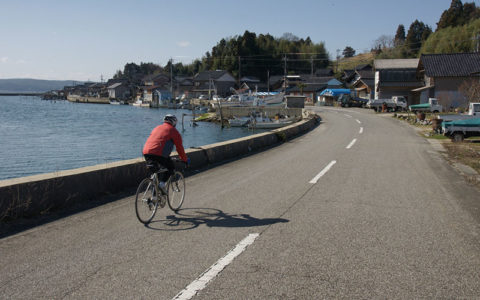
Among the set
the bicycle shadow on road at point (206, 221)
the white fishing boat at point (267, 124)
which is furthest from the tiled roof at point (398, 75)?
the bicycle shadow on road at point (206, 221)

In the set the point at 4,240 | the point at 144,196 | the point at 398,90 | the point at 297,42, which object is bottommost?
the point at 4,240

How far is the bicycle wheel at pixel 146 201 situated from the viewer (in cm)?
599

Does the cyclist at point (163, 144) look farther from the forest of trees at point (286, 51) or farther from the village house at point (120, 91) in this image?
the village house at point (120, 91)

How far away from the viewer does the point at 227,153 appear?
13.4 metres

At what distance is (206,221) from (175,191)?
3.96 ft

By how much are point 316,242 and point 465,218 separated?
9.76ft

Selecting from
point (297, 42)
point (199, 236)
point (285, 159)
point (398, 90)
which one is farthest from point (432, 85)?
point (297, 42)

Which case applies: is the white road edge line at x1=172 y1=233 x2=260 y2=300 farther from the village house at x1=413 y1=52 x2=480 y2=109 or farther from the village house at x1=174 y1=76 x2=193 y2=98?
the village house at x1=174 y1=76 x2=193 y2=98

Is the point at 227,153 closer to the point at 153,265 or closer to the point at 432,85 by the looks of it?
the point at 153,265

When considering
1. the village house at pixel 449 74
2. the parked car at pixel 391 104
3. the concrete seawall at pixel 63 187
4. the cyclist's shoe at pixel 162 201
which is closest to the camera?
the concrete seawall at pixel 63 187

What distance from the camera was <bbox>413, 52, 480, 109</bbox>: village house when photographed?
42.8 meters

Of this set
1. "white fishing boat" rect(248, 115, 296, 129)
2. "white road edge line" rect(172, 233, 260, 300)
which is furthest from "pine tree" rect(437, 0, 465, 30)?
"white road edge line" rect(172, 233, 260, 300)

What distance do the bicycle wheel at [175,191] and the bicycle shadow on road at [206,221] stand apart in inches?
9.7

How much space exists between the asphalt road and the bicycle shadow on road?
0.05 feet
